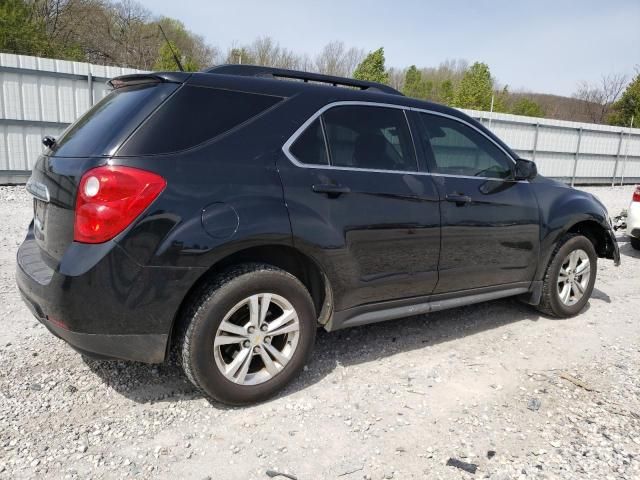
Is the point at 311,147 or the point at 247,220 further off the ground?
the point at 311,147

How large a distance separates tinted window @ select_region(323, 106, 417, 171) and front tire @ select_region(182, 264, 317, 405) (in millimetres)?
856

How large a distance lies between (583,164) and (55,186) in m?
19.2

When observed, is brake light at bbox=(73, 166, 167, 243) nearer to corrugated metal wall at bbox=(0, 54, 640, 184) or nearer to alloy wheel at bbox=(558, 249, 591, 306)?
alloy wheel at bbox=(558, 249, 591, 306)

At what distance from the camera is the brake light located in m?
2.33

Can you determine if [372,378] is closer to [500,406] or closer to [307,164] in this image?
[500,406]

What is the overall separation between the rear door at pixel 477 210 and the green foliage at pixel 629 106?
26.9m

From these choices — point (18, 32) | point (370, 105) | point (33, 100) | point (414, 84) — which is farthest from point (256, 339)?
point (414, 84)

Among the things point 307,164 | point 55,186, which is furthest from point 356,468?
point 55,186

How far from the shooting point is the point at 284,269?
9.82ft

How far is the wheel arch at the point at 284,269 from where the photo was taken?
2656 millimetres

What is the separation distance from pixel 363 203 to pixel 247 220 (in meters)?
0.79

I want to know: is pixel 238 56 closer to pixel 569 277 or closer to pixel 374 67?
pixel 374 67

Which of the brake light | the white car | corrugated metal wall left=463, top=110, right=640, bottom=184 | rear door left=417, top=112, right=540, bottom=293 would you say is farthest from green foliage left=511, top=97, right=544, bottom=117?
the brake light

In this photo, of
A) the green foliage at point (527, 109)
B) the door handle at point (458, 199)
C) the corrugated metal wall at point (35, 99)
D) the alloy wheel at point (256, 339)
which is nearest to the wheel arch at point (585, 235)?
the door handle at point (458, 199)
